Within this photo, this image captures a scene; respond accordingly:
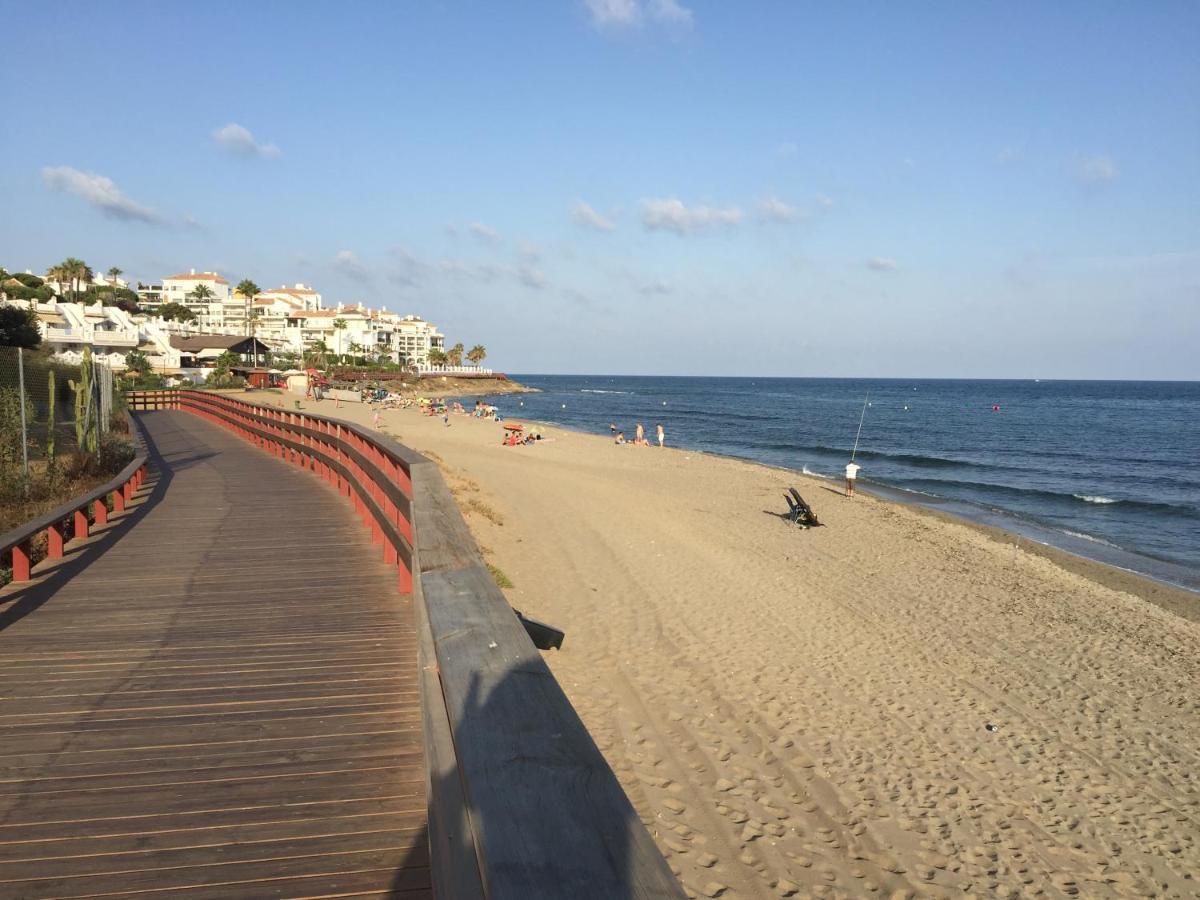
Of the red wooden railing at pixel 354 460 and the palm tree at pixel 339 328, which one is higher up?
the palm tree at pixel 339 328

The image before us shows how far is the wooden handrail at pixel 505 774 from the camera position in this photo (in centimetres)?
118

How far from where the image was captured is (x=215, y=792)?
303 cm

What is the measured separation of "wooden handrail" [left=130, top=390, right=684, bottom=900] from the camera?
118 cm

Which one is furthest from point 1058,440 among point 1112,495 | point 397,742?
point 397,742

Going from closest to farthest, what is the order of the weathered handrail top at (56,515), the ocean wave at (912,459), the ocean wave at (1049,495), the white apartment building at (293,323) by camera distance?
1. the weathered handrail top at (56,515)
2. the ocean wave at (1049,495)
3. the ocean wave at (912,459)
4. the white apartment building at (293,323)

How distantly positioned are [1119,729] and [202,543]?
31.4ft

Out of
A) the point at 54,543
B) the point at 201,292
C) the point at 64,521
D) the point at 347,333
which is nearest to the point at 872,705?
the point at 54,543

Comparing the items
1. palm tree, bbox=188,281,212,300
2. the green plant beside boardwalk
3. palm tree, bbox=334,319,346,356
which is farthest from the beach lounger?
palm tree, bbox=188,281,212,300

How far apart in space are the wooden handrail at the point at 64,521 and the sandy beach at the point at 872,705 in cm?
459

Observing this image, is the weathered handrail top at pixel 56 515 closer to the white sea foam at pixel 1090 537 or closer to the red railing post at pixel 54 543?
the red railing post at pixel 54 543

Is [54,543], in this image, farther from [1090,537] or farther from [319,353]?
[319,353]

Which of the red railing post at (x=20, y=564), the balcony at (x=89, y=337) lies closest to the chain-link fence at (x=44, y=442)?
the red railing post at (x=20, y=564)

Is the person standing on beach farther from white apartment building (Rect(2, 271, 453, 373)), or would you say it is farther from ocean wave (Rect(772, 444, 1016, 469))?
white apartment building (Rect(2, 271, 453, 373))

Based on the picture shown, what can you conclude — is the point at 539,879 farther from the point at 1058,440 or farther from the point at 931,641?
the point at 1058,440
